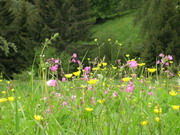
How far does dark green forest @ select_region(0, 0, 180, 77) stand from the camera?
67.0 ft

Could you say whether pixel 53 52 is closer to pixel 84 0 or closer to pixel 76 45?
pixel 76 45

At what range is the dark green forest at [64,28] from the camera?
20.4 metres

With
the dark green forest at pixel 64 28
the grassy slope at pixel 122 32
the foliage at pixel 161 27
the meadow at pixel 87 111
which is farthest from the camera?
the grassy slope at pixel 122 32

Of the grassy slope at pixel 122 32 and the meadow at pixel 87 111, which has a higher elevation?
the grassy slope at pixel 122 32

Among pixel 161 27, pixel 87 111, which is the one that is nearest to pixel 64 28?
pixel 161 27

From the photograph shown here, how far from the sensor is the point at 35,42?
89.9 ft

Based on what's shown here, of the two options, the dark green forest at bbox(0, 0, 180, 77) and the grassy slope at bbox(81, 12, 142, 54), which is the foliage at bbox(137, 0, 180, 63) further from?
the grassy slope at bbox(81, 12, 142, 54)

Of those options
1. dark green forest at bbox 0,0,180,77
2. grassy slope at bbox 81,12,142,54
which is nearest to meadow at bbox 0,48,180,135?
dark green forest at bbox 0,0,180,77

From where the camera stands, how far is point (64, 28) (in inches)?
1075

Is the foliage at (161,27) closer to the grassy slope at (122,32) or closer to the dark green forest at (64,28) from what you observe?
the dark green forest at (64,28)

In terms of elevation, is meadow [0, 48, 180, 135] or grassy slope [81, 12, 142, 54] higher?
grassy slope [81, 12, 142, 54]

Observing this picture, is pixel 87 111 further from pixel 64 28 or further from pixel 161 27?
pixel 64 28

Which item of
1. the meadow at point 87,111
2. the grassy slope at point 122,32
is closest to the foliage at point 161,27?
the grassy slope at point 122,32

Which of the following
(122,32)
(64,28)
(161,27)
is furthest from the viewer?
(122,32)
